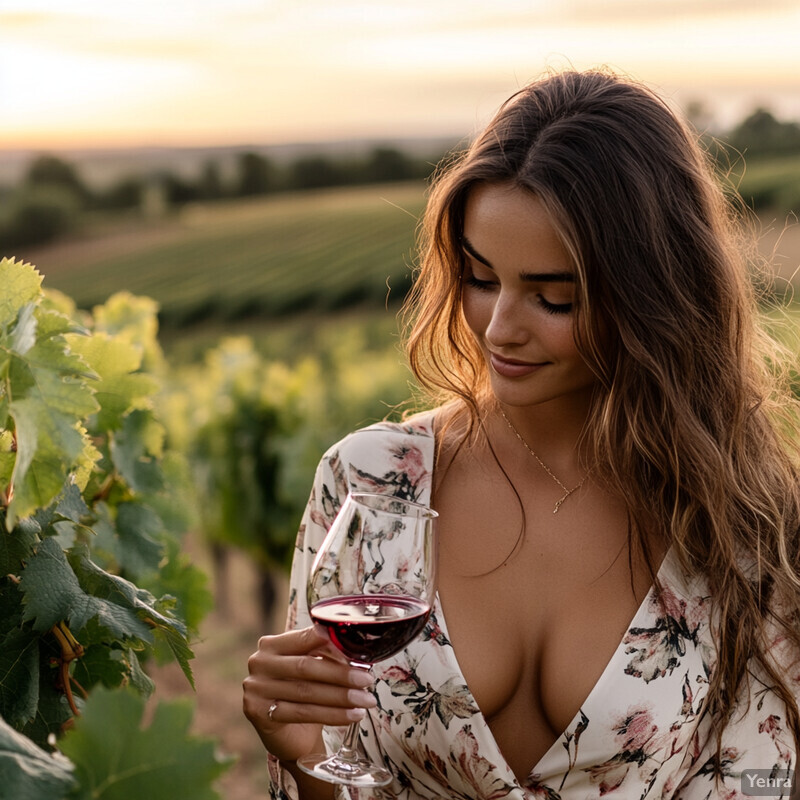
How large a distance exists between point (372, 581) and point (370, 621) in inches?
2.4

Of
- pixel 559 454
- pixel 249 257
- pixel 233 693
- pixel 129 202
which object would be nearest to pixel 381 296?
pixel 249 257

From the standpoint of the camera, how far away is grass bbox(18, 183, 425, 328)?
30.6 m

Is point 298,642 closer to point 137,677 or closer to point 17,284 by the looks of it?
point 137,677

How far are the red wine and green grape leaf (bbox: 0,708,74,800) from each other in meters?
0.64

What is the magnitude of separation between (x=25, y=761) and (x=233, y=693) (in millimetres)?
7548

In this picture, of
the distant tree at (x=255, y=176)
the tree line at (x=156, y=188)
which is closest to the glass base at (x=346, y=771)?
the tree line at (x=156, y=188)

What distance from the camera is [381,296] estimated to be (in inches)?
1179

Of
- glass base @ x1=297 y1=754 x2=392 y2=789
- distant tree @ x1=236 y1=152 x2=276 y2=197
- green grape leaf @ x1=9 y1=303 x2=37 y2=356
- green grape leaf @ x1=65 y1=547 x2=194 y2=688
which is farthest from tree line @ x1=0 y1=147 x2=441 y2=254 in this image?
green grape leaf @ x1=9 y1=303 x2=37 y2=356

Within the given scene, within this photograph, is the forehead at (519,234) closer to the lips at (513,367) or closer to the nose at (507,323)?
the nose at (507,323)

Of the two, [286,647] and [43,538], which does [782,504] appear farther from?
[43,538]

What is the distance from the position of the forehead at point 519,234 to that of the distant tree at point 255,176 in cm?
3172

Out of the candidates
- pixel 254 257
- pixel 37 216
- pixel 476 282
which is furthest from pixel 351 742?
pixel 37 216

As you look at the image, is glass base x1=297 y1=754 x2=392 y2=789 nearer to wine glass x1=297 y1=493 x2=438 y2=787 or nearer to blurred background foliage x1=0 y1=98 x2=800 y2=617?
wine glass x1=297 y1=493 x2=438 y2=787

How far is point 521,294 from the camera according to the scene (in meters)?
1.99
